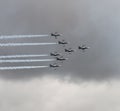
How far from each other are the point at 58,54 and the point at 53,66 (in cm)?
506

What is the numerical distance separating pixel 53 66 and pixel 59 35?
37.5 feet

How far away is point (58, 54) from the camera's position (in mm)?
199750

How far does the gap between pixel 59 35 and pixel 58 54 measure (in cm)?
687

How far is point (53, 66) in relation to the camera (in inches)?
7785

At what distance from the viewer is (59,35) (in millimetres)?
199250
